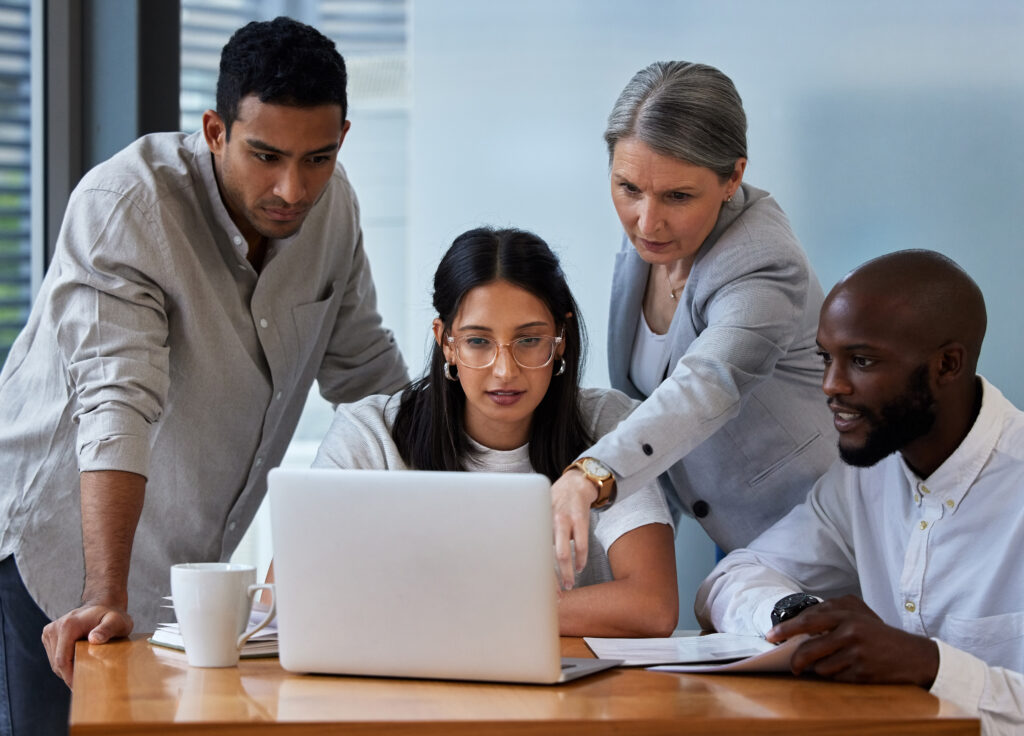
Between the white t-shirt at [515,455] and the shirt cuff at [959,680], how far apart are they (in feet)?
2.15

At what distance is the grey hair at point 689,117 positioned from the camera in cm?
186

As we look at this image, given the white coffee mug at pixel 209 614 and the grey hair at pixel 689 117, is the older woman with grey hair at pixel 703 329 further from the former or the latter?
the white coffee mug at pixel 209 614

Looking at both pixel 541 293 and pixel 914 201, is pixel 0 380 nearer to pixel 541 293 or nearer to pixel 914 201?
pixel 541 293

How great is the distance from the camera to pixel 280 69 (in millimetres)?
1929

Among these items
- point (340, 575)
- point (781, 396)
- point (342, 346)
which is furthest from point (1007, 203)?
point (340, 575)

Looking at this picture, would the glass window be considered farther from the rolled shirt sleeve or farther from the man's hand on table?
the man's hand on table

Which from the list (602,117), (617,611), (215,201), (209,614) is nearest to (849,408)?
(617,611)

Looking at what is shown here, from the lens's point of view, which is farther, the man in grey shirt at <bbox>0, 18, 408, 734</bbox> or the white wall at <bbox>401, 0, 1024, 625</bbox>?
the white wall at <bbox>401, 0, 1024, 625</bbox>

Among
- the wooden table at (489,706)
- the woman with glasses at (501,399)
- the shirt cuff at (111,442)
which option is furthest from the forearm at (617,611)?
the shirt cuff at (111,442)

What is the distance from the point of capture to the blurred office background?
7.39ft

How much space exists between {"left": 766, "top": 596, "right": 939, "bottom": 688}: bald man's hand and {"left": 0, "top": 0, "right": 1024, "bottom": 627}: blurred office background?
1.05 meters

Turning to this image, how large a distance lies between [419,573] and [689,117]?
3.24 feet

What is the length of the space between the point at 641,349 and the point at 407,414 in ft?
1.67

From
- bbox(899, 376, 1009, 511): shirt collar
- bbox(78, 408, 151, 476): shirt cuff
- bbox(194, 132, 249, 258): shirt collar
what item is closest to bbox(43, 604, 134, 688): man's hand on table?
bbox(78, 408, 151, 476): shirt cuff
